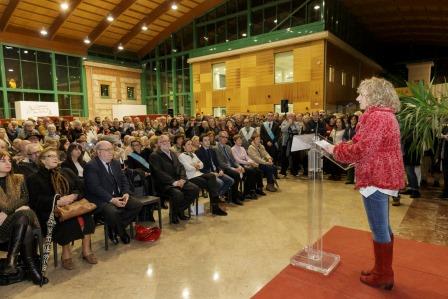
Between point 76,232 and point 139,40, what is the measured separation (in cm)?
1779

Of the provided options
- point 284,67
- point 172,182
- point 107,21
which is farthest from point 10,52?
point 172,182

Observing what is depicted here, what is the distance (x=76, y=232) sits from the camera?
2826mm

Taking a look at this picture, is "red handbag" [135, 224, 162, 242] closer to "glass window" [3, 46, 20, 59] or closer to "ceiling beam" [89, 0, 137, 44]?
"ceiling beam" [89, 0, 137, 44]

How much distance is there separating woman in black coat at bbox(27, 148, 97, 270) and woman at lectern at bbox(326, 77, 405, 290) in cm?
240

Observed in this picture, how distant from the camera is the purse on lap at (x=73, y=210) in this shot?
8.92 feet

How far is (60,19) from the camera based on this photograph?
14195 millimetres

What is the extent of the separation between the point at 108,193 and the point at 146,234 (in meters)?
0.63

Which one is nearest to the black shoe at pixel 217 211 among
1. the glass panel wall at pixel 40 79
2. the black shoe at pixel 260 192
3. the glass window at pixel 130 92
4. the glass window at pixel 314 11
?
the black shoe at pixel 260 192

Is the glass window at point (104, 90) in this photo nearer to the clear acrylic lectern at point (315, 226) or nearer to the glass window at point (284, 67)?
the glass window at point (284, 67)

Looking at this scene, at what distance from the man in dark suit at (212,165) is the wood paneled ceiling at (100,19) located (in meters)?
11.7

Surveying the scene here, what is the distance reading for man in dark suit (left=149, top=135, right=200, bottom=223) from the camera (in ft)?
13.0

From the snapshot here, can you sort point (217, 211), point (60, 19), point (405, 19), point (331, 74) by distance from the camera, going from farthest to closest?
point (405, 19)
point (60, 19)
point (331, 74)
point (217, 211)

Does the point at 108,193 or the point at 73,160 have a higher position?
the point at 73,160

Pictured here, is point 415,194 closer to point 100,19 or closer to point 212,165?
point 212,165
